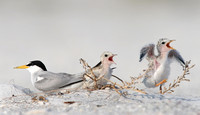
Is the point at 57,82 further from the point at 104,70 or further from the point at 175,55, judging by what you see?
the point at 175,55

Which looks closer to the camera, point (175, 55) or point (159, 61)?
point (159, 61)

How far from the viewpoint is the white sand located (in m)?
3.44

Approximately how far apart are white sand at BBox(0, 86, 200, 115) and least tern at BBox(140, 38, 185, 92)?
0.83 ft

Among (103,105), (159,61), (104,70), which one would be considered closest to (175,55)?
(159,61)

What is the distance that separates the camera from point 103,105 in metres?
3.90

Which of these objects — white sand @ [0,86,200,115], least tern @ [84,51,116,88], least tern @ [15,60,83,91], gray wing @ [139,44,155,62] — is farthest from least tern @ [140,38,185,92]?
least tern @ [15,60,83,91]

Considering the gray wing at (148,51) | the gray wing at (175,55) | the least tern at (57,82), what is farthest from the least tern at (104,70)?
the gray wing at (175,55)

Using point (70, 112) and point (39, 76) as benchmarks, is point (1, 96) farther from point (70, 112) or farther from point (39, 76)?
point (70, 112)

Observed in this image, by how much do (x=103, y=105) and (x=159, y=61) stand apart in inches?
42.9

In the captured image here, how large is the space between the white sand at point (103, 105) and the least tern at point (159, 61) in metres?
0.25

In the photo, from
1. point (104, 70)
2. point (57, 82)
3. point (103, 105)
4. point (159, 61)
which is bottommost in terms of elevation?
point (103, 105)

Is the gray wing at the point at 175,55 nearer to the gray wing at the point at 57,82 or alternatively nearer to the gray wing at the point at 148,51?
the gray wing at the point at 148,51

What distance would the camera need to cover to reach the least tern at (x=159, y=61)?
15.2 ft

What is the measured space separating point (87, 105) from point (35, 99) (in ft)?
2.35
